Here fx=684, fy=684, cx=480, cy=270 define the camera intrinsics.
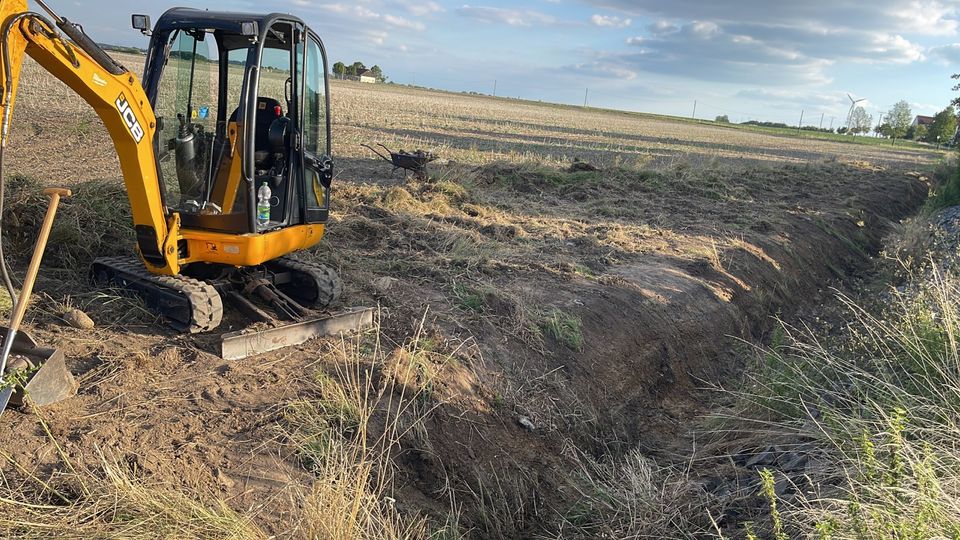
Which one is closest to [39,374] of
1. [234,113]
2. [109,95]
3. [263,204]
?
[109,95]

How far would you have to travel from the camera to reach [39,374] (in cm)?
398

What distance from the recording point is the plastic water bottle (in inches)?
222

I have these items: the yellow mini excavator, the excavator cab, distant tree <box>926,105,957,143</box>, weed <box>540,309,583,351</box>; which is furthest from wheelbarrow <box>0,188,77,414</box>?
distant tree <box>926,105,957,143</box>

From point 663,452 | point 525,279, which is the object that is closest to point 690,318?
point 525,279

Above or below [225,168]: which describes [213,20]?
above

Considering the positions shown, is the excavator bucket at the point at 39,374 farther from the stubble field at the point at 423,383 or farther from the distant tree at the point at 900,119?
the distant tree at the point at 900,119

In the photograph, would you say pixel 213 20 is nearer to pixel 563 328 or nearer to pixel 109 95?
pixel 109 95

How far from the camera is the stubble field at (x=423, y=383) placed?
3633 millimetres

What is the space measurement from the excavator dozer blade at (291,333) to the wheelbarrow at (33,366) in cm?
105

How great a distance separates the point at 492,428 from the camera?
516 cm

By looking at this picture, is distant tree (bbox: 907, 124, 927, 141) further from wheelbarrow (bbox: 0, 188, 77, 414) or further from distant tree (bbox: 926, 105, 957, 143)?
wheelbarrow (bbox: 0, 188, 77, 414)

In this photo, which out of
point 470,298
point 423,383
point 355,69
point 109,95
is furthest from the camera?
point 355,69

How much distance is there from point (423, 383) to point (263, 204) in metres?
2.04

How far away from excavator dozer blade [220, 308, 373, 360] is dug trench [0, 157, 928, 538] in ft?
0.40
